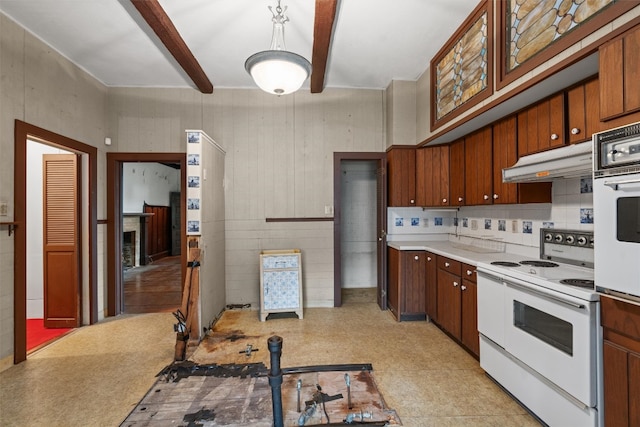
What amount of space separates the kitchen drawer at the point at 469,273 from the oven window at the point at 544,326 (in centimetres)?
54

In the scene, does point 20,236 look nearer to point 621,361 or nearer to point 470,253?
point 470,253

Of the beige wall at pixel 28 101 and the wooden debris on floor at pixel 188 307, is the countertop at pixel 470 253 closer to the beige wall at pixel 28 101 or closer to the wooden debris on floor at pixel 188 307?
the wooden debris on floor at pixel 188 307

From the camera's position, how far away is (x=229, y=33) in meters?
2.80

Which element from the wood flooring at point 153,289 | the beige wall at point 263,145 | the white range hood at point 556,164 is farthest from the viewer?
the wood flooring at point 153,289

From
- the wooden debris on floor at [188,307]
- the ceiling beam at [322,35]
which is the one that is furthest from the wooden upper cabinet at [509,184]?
the wooden debris on floor at [188,307]

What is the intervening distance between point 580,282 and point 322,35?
8.93 ft

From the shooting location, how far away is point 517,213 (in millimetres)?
2863

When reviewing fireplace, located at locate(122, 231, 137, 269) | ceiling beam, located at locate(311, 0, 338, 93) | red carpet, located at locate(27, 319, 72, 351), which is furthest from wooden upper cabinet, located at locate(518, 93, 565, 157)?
fireplace, located at locate(122, 231, 137, 269)

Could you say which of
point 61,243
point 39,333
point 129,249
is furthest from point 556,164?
point 129,249

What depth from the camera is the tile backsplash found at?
225cm

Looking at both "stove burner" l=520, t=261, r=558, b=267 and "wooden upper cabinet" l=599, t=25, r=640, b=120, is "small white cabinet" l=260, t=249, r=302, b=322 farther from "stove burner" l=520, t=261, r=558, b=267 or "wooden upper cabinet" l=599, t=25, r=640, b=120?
"wooden upper cabinet" l=599, t=25, r=640, b=120

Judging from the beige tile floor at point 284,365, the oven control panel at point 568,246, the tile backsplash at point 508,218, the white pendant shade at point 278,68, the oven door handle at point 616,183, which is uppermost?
the white pendant shade at point 278,68

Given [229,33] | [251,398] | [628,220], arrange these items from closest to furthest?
[628,220] → [251,398] → [229,33]

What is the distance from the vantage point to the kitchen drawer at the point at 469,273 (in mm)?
2496
